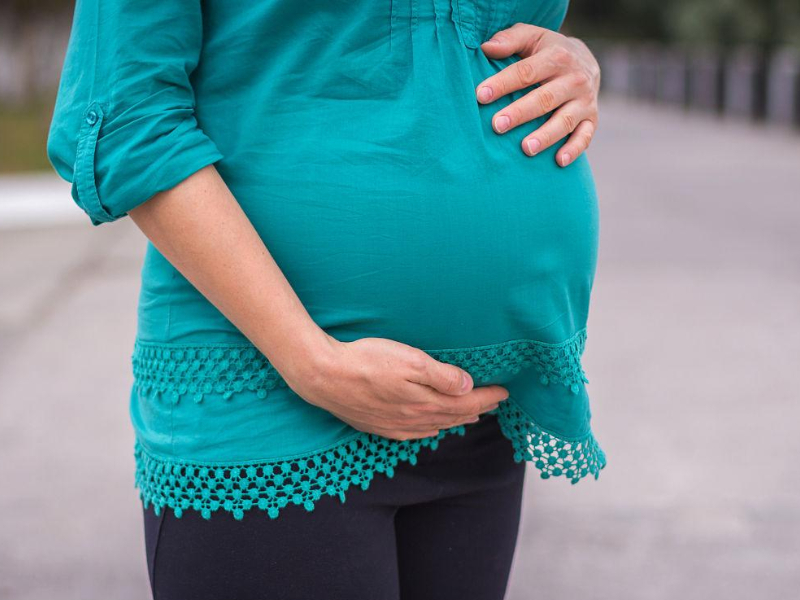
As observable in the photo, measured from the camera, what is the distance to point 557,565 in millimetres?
3053

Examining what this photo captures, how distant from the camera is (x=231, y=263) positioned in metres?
1.01

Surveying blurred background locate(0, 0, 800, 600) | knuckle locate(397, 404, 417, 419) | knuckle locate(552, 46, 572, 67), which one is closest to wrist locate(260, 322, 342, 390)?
knuckle locate(397, 404, 417, 419)

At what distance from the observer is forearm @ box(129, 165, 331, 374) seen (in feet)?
3.28

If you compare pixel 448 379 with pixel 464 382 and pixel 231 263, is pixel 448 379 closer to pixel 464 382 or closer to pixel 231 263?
pixel 464 382

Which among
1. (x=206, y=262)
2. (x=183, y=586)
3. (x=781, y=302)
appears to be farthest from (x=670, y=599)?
(x=781, y=302)

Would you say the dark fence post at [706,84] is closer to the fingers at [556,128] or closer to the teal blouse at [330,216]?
the fingers at [556,128]

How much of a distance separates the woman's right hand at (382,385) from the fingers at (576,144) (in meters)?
0.29

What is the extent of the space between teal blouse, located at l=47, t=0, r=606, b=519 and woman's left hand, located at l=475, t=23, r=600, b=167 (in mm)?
20

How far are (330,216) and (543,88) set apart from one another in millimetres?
326

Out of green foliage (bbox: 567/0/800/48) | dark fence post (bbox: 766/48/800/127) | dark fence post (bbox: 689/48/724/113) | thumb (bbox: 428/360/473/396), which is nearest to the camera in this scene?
thumb (bbox: 428/360/473/396)

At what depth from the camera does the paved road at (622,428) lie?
9.98 ft

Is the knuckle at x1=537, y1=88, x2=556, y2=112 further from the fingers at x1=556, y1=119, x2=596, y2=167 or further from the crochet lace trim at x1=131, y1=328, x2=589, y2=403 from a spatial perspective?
the crochet lace trim at x1=131, y1=328, x2=589, y2=403

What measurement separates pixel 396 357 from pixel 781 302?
508 centimetres

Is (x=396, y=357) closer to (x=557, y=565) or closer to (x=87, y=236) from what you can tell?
(x=557, y=565)
